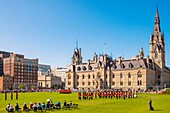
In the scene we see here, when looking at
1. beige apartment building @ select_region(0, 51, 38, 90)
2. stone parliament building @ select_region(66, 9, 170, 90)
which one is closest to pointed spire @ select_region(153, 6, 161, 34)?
stone parliament building @ select_region(66, 9, 170, 90)

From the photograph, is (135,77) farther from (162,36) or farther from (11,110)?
(11,110)

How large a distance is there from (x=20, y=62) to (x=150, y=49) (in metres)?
93.6

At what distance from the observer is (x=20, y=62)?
628ft

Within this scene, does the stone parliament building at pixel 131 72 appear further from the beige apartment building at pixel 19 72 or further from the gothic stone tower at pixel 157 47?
the beige apartment building at pixel 19 72

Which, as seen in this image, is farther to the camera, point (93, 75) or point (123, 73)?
point (93, 75)

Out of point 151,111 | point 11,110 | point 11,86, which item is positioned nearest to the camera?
point 11,110

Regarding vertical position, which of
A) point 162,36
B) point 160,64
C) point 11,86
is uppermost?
point 162,36

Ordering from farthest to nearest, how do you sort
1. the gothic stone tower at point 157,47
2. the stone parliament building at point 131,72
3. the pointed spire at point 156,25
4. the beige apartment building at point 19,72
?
the beige apartment building at point 19,72, the pointed spire at point 156,25, the gothic stone tower at point 157,47, the stone parliament building at point 131,72


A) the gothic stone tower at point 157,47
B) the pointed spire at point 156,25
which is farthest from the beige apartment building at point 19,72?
the pointed spire at point 156,25

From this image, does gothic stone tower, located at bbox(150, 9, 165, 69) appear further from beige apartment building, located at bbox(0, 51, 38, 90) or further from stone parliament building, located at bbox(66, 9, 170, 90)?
beige apartment building, located at bbox(0, 51, 38, 90)

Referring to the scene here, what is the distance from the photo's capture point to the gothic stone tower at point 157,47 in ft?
428

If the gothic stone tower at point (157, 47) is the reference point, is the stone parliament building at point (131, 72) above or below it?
below

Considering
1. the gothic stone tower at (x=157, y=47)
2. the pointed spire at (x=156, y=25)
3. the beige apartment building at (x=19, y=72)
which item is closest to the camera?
the gothic stone tower at (x=157, y=47)

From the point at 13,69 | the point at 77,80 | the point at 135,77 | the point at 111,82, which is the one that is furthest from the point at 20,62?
the point at 135,77
